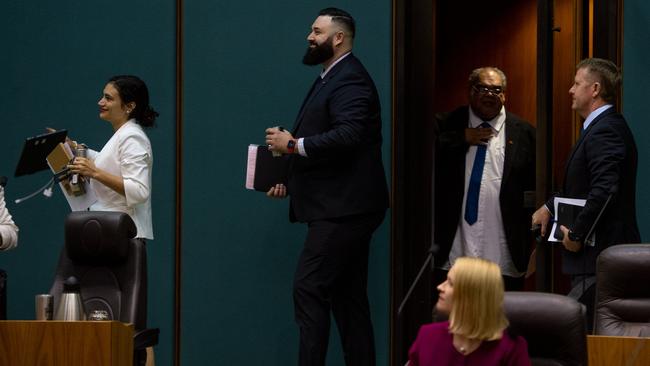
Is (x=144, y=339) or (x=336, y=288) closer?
(x=144, y=339)

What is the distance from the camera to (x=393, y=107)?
6.12m

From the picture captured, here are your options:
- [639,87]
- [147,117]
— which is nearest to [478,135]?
[639,87]

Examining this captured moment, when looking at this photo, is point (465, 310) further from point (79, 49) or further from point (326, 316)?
point (79, 49)

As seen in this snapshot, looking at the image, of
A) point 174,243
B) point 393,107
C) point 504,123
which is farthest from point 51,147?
point 504,123

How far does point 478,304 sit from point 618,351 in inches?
18.8

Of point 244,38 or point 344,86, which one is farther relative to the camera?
point 244,38

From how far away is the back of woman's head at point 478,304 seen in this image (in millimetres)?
3635

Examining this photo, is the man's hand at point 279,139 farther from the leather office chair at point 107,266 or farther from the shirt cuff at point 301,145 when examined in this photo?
the leather office chair at point 107,266

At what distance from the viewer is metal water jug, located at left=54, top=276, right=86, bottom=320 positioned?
4402 mm

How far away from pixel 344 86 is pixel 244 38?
42.5 inches

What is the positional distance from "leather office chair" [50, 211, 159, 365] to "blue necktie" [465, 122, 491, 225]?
189cm

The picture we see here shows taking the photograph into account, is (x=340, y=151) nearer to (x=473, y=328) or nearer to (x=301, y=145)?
(x=301, y=145)

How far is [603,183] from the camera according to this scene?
4.91m

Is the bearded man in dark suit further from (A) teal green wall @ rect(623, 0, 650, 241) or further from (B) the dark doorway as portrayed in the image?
(A) teal green wall @ rect(623, 0, 650, 241)
